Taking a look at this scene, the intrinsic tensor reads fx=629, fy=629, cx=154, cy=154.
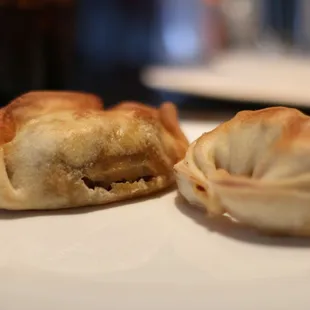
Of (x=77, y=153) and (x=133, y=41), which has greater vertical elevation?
(x=77, y=153)

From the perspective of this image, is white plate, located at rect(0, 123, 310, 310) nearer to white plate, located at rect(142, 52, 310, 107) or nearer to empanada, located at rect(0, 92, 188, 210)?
empanada, located at rect(0, 92, 188, 210)

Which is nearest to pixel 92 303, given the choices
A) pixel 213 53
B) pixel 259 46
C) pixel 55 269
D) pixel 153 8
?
pixel 55 269

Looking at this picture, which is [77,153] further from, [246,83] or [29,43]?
[246,83]

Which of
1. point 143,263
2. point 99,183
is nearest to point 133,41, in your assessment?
point 99,183

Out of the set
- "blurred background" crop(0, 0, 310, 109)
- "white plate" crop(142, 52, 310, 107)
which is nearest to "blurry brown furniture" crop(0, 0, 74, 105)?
"blurred background" crop(0, 0, 310, 109)

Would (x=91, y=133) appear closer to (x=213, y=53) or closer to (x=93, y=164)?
(x=93, y=164)
